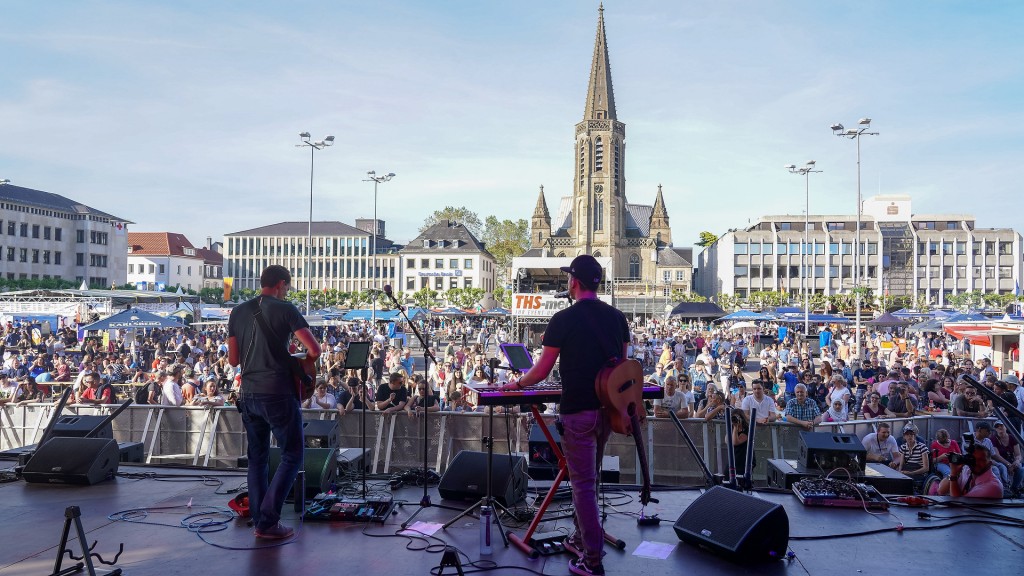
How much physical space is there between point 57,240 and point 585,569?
Result: 8805 centimetres

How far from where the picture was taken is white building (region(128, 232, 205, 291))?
309 feet

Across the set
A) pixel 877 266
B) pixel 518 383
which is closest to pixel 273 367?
pixel 518 383

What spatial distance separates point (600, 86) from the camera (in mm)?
99500

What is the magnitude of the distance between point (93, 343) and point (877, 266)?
92251 mm

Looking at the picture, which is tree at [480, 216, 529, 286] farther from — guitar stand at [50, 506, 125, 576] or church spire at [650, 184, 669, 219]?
guitar stand at [50, 506, 125, 576]

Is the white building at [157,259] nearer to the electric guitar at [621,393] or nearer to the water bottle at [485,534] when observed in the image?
the water bottle at [485,534]

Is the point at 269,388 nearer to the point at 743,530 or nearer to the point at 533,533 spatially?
the point at 533,533

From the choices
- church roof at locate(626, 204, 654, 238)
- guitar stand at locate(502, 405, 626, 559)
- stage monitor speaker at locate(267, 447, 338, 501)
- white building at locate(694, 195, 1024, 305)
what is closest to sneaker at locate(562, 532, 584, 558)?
guitar stand at locate(502, 405, 626, 559)

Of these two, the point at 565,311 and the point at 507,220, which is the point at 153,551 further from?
the point at 507,220

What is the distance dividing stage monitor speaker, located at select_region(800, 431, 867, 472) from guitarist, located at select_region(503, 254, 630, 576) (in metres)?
3.14

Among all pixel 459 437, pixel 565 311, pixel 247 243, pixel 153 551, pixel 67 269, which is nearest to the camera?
pixel 565 311

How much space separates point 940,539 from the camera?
16.2 ft

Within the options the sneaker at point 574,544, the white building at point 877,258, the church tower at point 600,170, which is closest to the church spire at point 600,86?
the church tower at point 600,170

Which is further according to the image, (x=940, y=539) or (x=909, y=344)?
(x=909, y=344)
